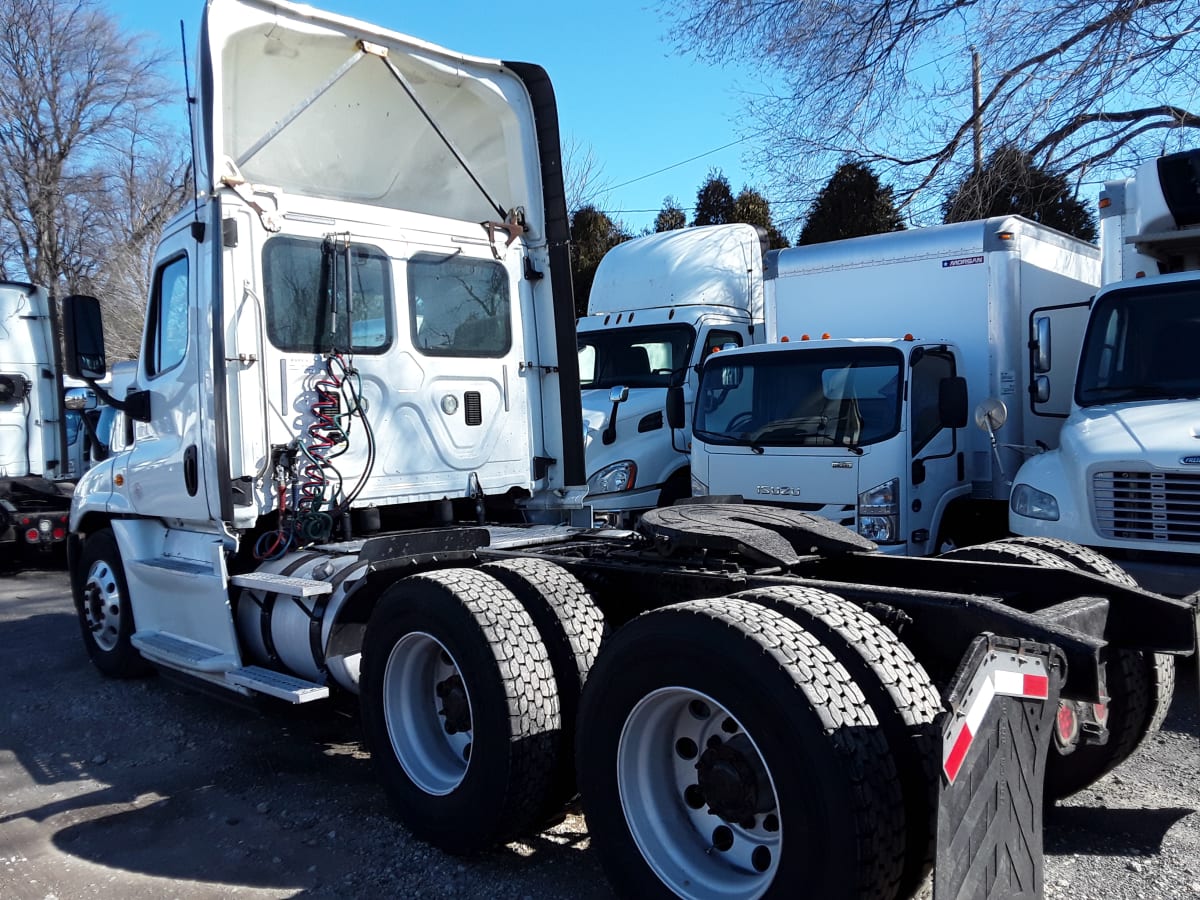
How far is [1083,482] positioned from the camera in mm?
5773

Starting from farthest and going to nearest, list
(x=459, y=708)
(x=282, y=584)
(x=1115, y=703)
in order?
(x=282, y=584)
(x=459, y=708)
(x=1115, y=703)

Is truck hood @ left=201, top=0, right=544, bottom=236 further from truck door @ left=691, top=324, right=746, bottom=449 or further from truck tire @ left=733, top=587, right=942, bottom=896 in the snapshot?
truck tire @ left=733, top=587, right=942, bottom=896

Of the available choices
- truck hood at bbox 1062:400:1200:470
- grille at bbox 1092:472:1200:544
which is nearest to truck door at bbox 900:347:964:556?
truck hood at bbox 1062:400:1200:470

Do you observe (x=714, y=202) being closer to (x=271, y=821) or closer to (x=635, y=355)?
(x=635, y=355)

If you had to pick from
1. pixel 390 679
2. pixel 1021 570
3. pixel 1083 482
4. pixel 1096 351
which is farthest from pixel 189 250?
pixel 1096 351

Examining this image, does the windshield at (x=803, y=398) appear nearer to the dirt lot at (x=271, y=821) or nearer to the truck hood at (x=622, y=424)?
the truck hood at (x=622, y=424)

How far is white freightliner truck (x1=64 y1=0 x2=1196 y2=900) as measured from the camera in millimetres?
2740

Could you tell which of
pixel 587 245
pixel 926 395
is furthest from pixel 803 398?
pixel 587 245

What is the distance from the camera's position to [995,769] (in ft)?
8.63

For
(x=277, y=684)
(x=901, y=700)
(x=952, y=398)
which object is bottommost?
(x=277, y=684)

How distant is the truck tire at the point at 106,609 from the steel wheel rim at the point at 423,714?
9.65 feet

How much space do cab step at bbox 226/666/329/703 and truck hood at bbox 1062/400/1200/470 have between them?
4.54 meters

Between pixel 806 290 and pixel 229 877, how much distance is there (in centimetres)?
677

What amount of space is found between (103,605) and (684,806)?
4.89m
